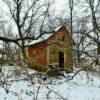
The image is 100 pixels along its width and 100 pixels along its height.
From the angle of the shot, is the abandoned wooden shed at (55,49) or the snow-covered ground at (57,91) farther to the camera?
the snow-covered ground at (57,91)

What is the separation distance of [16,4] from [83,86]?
16.2 m

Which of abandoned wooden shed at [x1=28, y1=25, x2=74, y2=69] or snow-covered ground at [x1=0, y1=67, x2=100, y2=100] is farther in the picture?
snow-covered ground at [x1=0, y1=67, x2=100, y2=100]

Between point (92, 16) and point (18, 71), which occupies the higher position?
point (92, 16)

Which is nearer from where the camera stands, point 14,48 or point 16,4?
point 14,48

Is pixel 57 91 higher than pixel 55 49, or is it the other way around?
pixel 55 49

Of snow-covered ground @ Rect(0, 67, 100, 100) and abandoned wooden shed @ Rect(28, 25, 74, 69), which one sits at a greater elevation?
abandoned wooden shed @ Rect(28, 25, 74, 69)

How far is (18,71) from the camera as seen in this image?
254 inches

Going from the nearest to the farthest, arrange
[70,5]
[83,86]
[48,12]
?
1. [83,86]
2. [48,12]
3. [70,5]

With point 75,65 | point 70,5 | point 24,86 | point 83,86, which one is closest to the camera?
point 75,65

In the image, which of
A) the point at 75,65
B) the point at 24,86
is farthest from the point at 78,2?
the point at 75,65

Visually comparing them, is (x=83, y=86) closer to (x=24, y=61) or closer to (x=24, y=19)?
(x=24, y=61)

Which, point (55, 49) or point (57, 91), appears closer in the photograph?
point (55, 49)

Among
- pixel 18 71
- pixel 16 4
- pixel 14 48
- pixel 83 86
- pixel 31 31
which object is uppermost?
pixel 16 4

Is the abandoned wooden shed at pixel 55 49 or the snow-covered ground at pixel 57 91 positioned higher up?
the abandoned wooden shed at pixel 55 49
